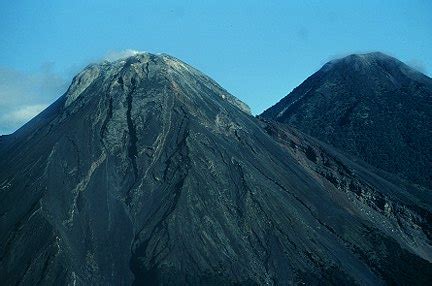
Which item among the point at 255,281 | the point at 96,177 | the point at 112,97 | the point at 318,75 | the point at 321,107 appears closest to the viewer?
the point at 255,281

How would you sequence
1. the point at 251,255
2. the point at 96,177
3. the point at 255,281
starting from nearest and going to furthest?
the point at 255,281, the point at 251,255, the point at 96,177

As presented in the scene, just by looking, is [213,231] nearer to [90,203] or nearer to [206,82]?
[90,203]

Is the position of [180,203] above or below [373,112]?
below

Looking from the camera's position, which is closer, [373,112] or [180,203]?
[180,203]

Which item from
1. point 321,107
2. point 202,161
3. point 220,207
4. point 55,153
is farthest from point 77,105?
point 321,107

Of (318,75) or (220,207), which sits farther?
(318,75)
